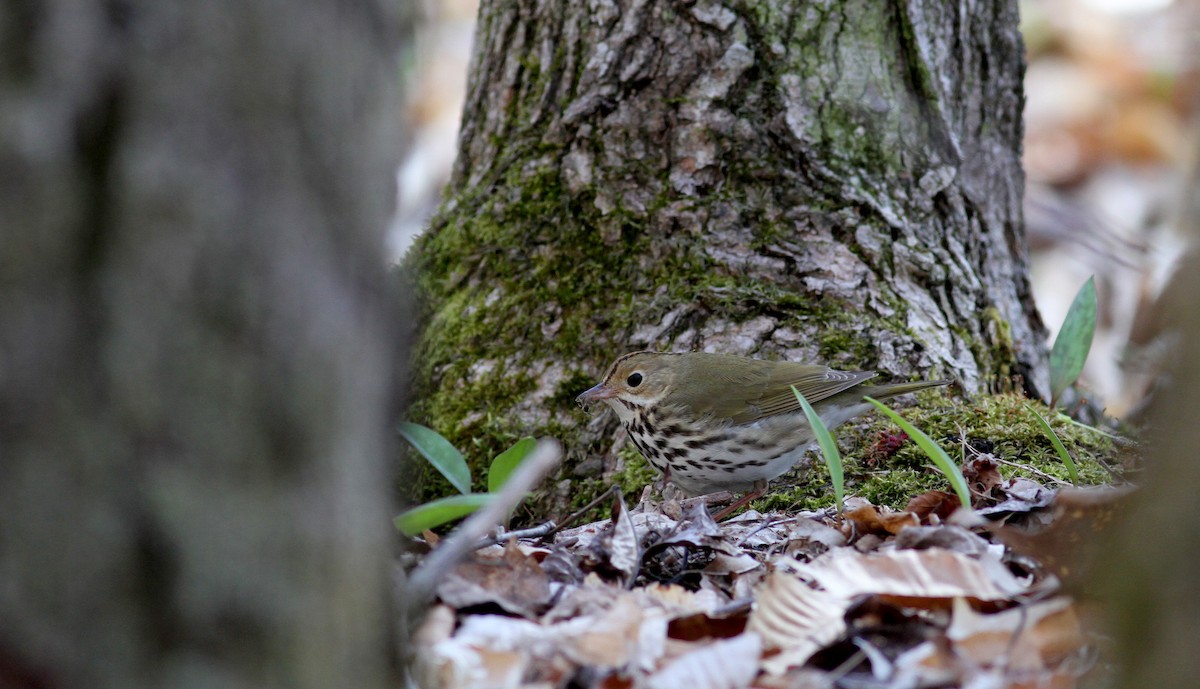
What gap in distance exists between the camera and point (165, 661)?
124 centimetres

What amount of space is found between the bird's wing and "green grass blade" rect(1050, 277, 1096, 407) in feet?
2.59

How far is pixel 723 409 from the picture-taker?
434 cm

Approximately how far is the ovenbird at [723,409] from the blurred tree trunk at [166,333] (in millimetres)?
2616

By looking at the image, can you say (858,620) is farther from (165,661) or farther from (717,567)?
(165,661)

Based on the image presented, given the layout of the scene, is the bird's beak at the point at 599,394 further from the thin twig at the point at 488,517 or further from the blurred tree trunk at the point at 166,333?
the blurred tree trunk at the point at 166,333

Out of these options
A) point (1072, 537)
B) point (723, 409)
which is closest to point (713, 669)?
point (1072, 537)

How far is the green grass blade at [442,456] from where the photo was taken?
9.60 ft

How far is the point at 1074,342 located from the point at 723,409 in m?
1.34

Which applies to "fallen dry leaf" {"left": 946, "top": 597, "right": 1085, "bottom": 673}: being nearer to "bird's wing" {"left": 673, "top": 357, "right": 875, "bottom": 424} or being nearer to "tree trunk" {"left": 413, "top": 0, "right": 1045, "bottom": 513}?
"bird's wing" {"left": 673, "top": 357, "right": 875, "bottom": 424}

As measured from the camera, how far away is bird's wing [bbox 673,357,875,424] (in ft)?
12.9

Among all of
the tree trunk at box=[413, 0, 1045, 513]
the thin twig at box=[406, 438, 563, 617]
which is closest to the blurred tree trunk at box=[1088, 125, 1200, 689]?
the thin twig at box=[406, 438, 563, 617]

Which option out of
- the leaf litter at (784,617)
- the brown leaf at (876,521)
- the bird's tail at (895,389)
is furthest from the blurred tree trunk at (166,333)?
the bird's tail at (895,389)

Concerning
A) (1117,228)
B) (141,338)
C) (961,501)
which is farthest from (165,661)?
(1117,228)

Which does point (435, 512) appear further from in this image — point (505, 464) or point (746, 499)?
point (746, 499)
